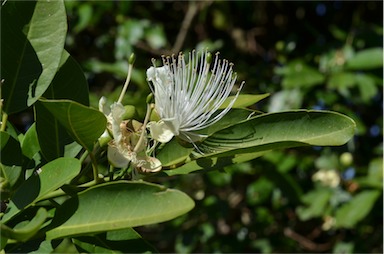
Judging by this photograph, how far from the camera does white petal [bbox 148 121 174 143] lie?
0.86 meters

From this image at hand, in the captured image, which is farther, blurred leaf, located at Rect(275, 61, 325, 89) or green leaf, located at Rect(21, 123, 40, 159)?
blurred leaf, located at Rect(275, 61, 325, 89)

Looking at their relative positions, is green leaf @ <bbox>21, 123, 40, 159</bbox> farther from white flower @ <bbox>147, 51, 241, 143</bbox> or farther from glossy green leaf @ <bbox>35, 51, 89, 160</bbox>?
white flower @ <bbox>147, 51, 241, 143</bbox>

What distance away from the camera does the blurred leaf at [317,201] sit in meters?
2.54

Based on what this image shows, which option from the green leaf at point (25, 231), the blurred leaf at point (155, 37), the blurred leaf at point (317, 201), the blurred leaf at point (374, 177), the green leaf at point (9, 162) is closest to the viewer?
the green leaf at point (25, 231)

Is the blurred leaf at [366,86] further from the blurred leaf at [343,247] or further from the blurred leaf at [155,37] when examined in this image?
the blurred leaf at [155,37]

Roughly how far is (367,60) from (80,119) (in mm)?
1794

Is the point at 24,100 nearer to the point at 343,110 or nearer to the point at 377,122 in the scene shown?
the point at 343,110

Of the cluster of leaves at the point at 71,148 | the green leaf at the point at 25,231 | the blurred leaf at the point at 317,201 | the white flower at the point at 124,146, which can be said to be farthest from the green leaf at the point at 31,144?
the blurred leaf at the point at 317,201

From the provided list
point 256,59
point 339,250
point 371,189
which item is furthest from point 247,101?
point 256,59

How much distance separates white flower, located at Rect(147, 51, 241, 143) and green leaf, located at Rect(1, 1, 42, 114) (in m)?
0.14

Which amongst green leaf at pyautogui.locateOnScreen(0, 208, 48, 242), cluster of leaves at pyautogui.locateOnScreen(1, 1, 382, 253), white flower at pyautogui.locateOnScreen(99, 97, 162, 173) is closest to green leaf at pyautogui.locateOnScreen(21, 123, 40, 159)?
cluster of leaves at pyautogui.locateOnScreen(1, 1, 382, 253)

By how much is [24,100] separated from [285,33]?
7.46 feet

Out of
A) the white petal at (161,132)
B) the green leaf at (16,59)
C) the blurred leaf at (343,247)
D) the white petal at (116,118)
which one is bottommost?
the blurred leaf at (343,247)

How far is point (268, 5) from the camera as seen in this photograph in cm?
307
